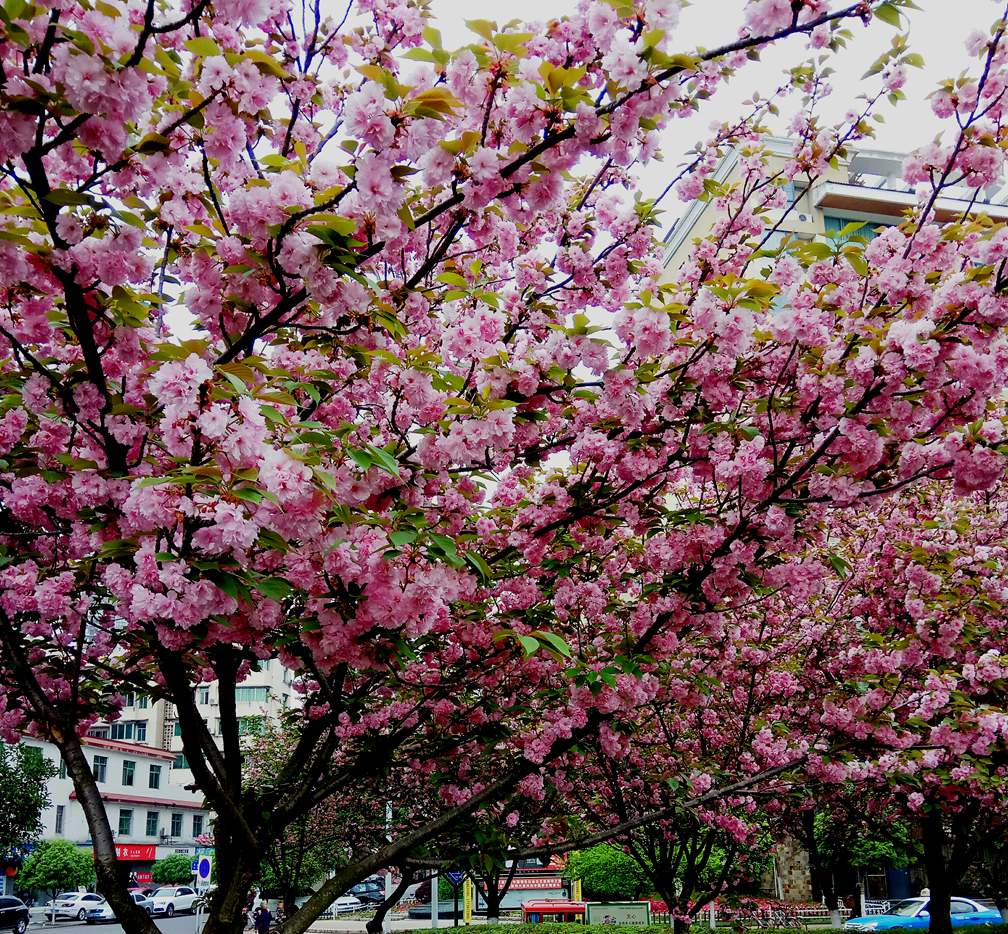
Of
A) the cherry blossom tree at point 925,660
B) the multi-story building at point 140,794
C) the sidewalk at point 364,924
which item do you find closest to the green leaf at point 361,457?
the cherry blossom tree at point 925,660

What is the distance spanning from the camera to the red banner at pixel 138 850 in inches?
1384

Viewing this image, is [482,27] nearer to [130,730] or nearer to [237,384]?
[237,384]

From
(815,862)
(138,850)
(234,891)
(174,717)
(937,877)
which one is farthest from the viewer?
(174,717)

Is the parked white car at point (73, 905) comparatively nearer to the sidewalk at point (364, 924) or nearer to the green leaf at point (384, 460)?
the sidewalk at point (364, 924)

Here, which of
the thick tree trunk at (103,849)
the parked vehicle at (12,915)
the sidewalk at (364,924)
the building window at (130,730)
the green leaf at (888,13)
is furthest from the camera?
the building window at (130,730)

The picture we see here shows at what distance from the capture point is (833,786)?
285 inches

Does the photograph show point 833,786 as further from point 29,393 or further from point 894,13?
point 29,393

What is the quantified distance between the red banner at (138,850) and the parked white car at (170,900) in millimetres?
3915

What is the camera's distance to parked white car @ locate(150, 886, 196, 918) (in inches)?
1188

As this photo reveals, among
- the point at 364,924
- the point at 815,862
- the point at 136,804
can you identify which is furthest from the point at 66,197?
the point at 136,804

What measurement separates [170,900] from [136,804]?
7171mm

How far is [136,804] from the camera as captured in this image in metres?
36.7

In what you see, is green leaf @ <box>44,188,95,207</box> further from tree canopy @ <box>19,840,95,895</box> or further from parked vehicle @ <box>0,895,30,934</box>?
tree canopy @ <box>19,840,95,895</box>

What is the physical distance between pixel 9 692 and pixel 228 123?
12.3ft
